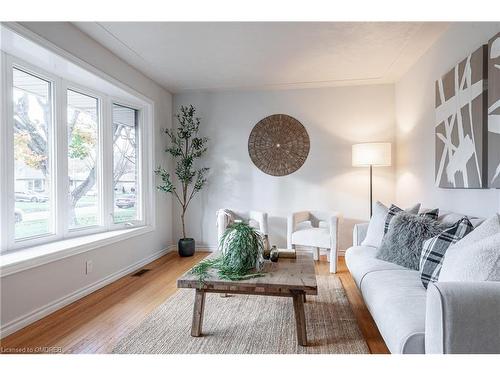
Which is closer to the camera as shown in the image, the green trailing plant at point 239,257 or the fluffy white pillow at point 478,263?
the fluffy white pillow at point 478,263

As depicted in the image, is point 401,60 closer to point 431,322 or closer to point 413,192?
point 413,192

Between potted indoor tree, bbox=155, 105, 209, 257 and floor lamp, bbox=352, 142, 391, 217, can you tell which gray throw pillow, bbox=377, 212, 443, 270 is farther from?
potted indoor tree, bbox=155, 105, 209, 257

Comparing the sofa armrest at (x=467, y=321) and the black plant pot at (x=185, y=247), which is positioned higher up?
the sofa armrest at (x=467, y=321)

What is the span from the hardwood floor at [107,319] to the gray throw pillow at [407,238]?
1.72ft

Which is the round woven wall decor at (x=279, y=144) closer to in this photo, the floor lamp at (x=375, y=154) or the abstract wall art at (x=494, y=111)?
the floor lamp at (x=375, y=154)

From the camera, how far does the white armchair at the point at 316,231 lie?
353cm

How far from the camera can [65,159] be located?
9.41 ft

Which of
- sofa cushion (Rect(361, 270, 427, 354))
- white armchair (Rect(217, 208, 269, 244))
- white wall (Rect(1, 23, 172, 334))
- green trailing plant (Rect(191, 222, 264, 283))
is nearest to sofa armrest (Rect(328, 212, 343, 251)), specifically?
white armchair (Rect(217, 208, 269, 244))

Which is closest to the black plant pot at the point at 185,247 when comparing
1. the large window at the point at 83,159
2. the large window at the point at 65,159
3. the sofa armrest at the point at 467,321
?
the large window at the point at 65,159

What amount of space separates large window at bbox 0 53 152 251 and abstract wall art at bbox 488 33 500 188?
133 inches

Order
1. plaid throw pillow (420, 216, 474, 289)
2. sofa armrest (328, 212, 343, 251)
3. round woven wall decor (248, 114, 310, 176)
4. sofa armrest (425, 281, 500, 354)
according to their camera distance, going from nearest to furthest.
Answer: sofa armrest (425, 281, 500, 354)
plaid throw pillow (420, 216, 474, 289)
sofa armrest (328, 212, 343, 251)
round woven wall decor (248, 114, 310, 176)

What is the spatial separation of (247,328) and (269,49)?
2591mm

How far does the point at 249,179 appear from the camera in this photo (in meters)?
4.50

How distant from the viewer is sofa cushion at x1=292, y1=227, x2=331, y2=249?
11.8ft
